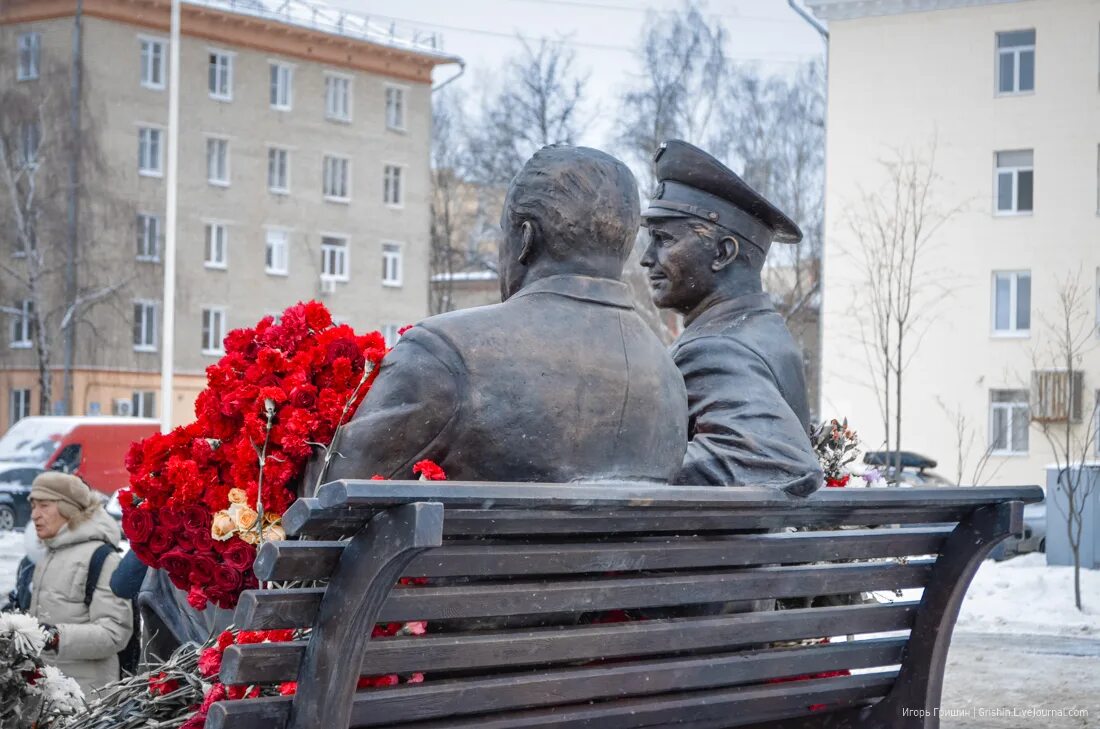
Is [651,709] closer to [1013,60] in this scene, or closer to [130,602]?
[130,602]

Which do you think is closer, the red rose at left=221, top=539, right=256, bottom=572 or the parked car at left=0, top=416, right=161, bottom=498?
the red rose at left=221, top=539, right=256, bottom=572

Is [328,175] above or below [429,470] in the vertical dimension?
above

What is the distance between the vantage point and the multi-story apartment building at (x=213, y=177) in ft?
139

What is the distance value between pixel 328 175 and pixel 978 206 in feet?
70.9

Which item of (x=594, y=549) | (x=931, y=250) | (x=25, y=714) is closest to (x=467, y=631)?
(x=594, y=549)

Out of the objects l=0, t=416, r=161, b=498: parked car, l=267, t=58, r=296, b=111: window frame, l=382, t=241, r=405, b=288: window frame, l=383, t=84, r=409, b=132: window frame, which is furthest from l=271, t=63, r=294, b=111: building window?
l=0, t=416, r=161, b=498: parked car

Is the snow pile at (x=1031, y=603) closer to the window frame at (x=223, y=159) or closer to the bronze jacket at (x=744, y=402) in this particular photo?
the bronze jacket at (x=744, y=402)

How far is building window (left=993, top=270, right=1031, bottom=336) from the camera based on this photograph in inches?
1324

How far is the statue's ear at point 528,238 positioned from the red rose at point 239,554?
81 centimetres

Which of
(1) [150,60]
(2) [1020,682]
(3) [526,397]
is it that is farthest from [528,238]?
(1) [150,60]

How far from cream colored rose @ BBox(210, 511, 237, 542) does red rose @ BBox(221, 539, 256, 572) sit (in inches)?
1.0

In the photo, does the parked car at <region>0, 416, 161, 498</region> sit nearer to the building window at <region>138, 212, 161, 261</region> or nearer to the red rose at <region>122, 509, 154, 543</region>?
the building window at <region>138, 212, 161, 261</region>

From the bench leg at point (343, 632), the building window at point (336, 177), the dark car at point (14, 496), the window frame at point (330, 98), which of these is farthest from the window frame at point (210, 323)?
the bench leg at point (343, 632)

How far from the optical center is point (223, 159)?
46469 millimetres
